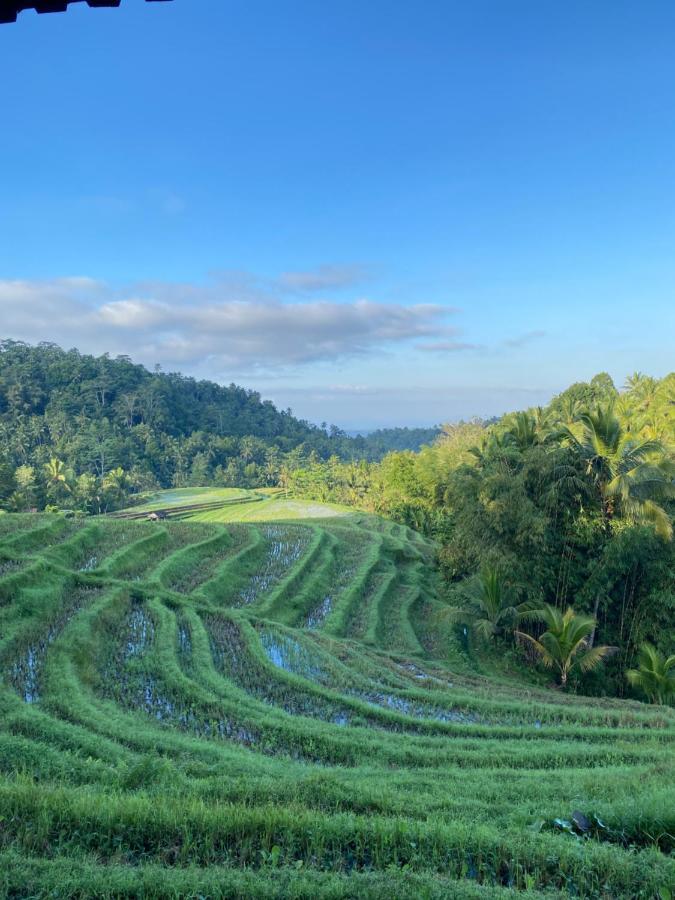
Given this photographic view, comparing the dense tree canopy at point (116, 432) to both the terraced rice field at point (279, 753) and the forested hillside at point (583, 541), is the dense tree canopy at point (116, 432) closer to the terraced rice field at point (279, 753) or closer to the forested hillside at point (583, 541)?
the terraced rice field at point (279, 753)

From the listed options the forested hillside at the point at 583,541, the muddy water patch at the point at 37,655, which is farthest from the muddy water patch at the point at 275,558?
the forested hillside at the point at 583,541

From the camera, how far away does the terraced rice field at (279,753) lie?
3127 millimetres

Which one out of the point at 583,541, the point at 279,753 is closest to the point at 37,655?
the point at 279,753

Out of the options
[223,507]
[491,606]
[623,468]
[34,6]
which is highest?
[34,6]

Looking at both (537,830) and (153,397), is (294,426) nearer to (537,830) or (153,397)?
(153,397)

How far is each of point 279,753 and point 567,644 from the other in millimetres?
7655

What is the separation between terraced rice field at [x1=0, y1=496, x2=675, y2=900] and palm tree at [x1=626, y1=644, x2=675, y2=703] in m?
1.51

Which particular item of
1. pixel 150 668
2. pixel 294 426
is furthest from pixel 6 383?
pixel 150 668

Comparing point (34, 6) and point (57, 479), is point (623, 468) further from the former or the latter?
point (57, 479)

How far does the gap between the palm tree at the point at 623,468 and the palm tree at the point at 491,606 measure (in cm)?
315

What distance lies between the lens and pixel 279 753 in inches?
243

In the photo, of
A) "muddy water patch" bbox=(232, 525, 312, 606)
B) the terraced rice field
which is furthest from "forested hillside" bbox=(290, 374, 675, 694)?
"muddy water patch" bbox=(232, 525, 312, 606)

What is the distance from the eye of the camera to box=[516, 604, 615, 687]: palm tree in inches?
436

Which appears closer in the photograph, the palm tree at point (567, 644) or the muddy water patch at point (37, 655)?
the muddy water patch at point (37, 655)
